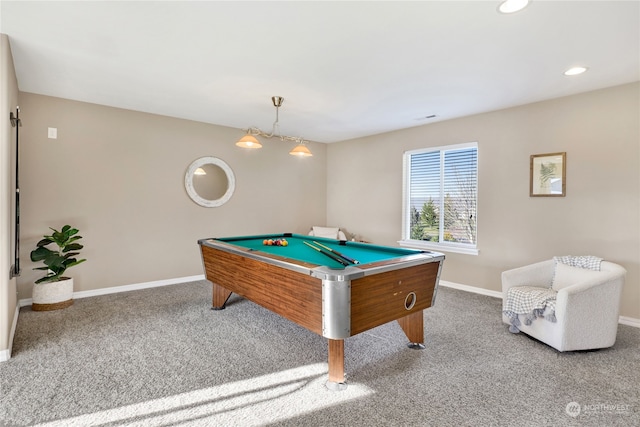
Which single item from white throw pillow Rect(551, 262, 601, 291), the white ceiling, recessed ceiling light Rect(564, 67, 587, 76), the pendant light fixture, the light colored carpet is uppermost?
the white ceiling

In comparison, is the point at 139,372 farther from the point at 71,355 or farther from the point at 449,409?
the point at 449,409

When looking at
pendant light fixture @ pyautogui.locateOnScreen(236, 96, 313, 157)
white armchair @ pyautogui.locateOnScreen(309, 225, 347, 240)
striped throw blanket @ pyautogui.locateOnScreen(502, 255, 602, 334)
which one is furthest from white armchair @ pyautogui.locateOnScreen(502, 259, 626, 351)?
white armchair @ pyautogui.locateOnScreen(309, 225, 347, 240)

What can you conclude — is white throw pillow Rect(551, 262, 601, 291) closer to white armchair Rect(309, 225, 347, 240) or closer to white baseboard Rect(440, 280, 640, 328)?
white baseboard Rect(440, 280, 640, 328)

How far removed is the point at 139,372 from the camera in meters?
2.20

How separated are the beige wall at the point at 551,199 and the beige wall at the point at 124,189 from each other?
110 inches

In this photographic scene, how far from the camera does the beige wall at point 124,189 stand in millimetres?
3674

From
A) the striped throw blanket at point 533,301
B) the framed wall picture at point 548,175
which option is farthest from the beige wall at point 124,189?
the framed wall picture at point 548,175

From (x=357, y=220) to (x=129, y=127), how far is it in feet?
12.8

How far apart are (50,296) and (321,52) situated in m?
3.83

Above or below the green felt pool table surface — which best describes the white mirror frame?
above

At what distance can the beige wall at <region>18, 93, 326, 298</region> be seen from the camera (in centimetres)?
367

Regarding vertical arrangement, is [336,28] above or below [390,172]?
above

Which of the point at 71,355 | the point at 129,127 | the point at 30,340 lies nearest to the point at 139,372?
the point at 71,355

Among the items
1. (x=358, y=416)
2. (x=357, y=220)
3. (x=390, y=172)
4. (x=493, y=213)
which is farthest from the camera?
(x=357, y=220)
